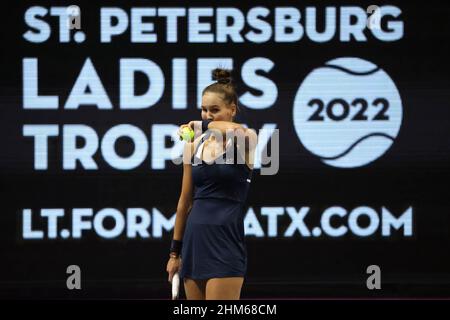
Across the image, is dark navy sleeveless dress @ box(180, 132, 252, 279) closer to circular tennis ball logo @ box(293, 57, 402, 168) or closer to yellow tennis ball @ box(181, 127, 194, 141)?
yellow tennis ball @ box(181, 127, 194, 141)

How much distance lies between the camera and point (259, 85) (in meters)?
6.78

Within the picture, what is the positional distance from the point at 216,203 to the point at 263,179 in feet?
8.68

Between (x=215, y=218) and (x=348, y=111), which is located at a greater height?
(x=348, y=111)

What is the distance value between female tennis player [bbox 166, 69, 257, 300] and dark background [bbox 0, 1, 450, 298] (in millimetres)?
2549

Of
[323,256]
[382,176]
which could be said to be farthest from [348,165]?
[323,256]

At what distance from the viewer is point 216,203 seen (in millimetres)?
4203

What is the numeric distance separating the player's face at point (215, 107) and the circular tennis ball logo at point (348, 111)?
2.62 metres

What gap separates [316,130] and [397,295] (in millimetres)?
1366

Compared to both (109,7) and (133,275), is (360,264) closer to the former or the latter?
(133,275)

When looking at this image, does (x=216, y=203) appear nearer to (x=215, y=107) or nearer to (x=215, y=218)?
(x=215, y=218)

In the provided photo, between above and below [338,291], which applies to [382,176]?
above

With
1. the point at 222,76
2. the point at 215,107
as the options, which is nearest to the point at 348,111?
the point at 222,76

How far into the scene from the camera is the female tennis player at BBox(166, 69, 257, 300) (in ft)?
13.7

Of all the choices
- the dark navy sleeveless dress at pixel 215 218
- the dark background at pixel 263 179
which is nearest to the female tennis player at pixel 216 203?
the dark navy sleeveless dress at pixel 215 218
